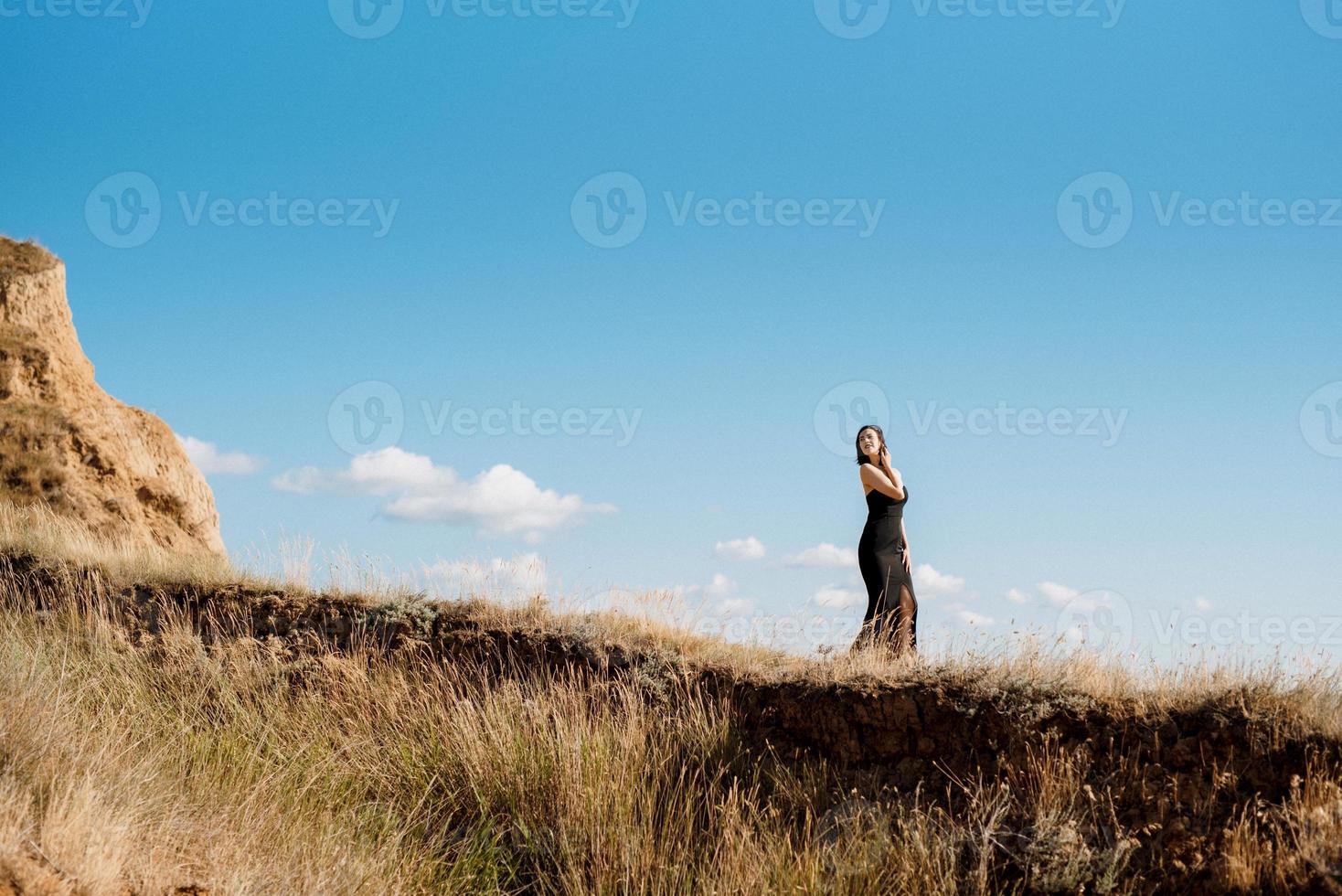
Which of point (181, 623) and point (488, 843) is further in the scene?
point (181, 623)

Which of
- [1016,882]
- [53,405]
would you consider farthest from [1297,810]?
[53,405]

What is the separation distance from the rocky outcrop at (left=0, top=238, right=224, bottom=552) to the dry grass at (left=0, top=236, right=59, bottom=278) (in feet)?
0.06

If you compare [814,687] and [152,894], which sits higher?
[814,687]

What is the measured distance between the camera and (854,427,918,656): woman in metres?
9.45

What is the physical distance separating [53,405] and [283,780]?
11.2 meters

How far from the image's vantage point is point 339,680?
9219mm

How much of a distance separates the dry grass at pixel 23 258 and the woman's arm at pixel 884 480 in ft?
49.5

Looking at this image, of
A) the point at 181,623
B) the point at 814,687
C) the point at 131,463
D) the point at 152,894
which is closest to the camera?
the point at 152,894

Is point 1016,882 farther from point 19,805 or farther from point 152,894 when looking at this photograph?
point 19,805

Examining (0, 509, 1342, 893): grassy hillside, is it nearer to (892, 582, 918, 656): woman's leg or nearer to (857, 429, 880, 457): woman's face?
(892, 582, 918, 656): woman's leg

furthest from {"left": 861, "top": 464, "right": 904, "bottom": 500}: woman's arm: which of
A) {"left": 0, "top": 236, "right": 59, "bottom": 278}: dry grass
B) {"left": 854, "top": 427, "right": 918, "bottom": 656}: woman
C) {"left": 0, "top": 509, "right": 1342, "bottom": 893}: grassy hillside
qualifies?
{"left": 0, "top": 236, "right": 59, "bottom": 278}: dry grass

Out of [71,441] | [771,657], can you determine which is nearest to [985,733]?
[771,657]

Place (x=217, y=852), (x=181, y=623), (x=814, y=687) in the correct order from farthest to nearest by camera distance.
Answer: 1. (x=181, y=623)
2. (x=814, y=687)
3. (x=217, y=852)

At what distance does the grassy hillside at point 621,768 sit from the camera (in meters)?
5.47
